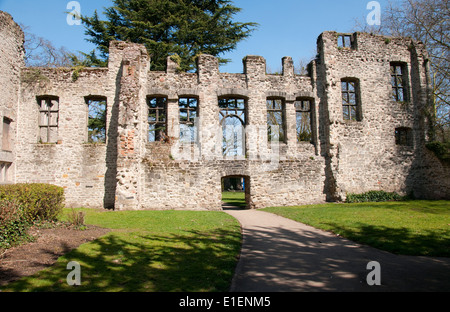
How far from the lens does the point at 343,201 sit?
1612 cm

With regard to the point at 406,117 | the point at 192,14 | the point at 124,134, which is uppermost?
the point at 192,14

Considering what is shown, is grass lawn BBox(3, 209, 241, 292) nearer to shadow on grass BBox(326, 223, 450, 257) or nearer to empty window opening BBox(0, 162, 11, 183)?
shadow on grass BBox(326, 223, 450, 257)

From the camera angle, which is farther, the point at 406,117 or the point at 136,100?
the point at 406,117

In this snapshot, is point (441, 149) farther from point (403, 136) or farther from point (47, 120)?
point (47, 120)

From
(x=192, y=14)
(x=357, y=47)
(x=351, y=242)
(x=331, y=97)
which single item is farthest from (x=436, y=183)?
(x=192, y=14)

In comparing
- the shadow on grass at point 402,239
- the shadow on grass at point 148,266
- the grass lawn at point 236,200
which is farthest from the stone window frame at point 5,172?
the shadow on grass at point 402,239

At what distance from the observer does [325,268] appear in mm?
5129

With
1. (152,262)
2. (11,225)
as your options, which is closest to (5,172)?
(11,225)

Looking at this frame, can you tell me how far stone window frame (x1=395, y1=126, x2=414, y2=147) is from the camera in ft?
59.6

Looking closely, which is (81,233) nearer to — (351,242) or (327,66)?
(351,242)

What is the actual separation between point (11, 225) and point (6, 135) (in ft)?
35.1

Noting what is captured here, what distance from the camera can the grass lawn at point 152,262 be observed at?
445 centimetres

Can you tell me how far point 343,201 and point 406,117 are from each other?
278 inches
